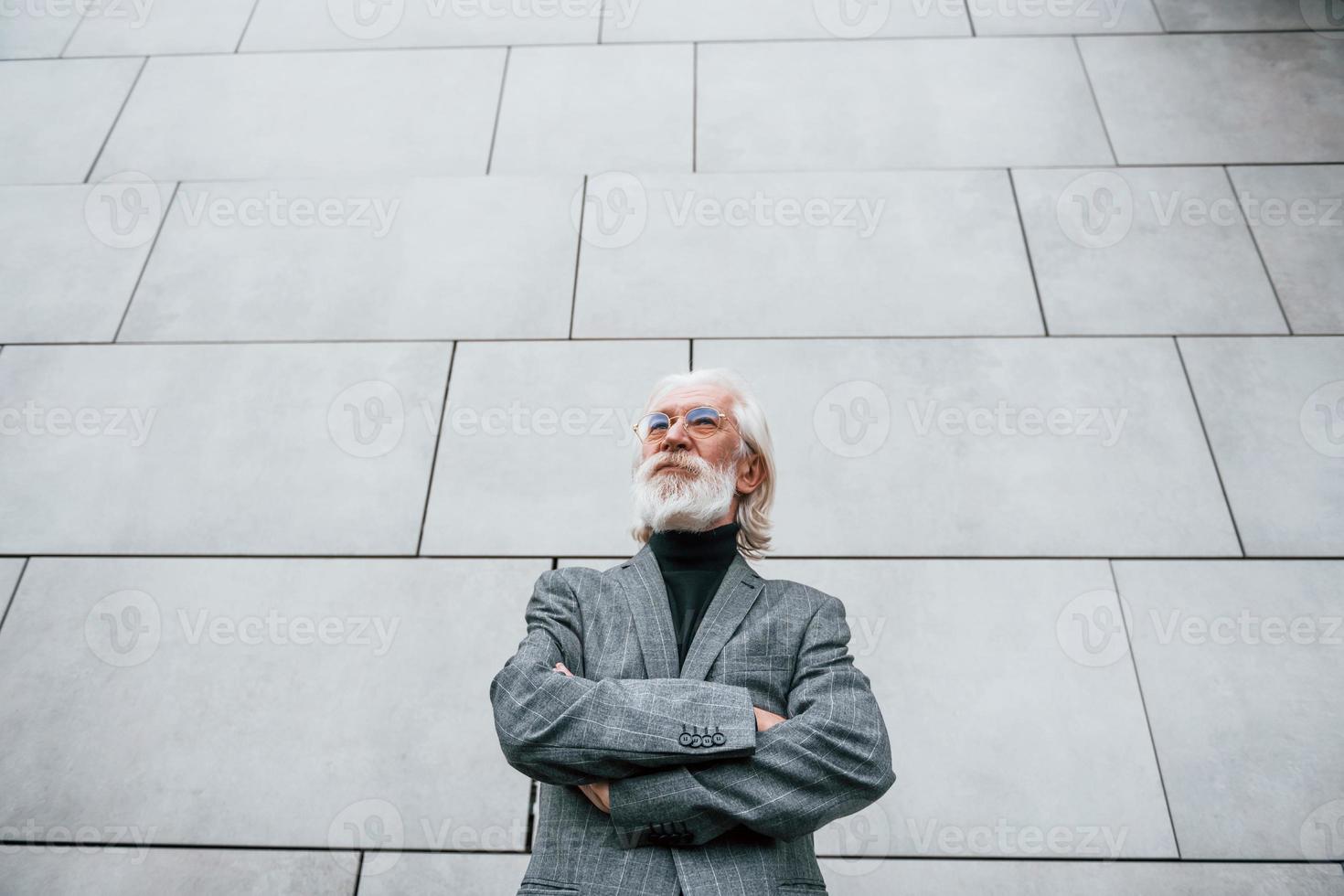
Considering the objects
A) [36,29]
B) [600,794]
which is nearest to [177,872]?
[600,794]

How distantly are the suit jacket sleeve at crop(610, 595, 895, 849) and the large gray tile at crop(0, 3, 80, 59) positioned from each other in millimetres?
4199

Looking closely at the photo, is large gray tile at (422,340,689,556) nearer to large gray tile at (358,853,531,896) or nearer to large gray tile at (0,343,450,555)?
large gray tile at (0,343,450,555)

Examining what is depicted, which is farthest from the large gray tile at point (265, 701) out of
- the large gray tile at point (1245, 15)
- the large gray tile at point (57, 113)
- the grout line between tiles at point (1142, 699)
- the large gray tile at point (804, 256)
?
the large gray tile at point (1245, 15)

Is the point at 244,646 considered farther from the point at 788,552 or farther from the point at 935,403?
the point at 935,403

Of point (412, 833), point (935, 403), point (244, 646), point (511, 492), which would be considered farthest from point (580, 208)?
point (412, 833)

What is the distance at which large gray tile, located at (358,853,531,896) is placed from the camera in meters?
2.31

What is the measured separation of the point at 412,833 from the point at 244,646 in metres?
0.73

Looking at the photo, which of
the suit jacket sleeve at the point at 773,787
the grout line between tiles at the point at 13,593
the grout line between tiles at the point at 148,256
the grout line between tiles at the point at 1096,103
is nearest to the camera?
the suit jacket sleeve at the point at 773,787

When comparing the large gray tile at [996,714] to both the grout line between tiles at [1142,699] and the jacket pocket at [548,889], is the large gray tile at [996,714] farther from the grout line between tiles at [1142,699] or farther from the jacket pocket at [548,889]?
the jacket pocket at [548,889]

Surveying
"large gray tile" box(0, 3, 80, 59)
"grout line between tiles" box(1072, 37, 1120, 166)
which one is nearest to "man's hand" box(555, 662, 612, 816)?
"grout line between tiles" box(1072, 37, 1120, 166)

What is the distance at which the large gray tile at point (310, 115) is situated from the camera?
3.57m

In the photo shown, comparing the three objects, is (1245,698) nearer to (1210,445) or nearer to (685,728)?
(1210,445)

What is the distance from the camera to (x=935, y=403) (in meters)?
2.95

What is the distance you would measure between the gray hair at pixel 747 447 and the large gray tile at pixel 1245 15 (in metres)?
2.92
